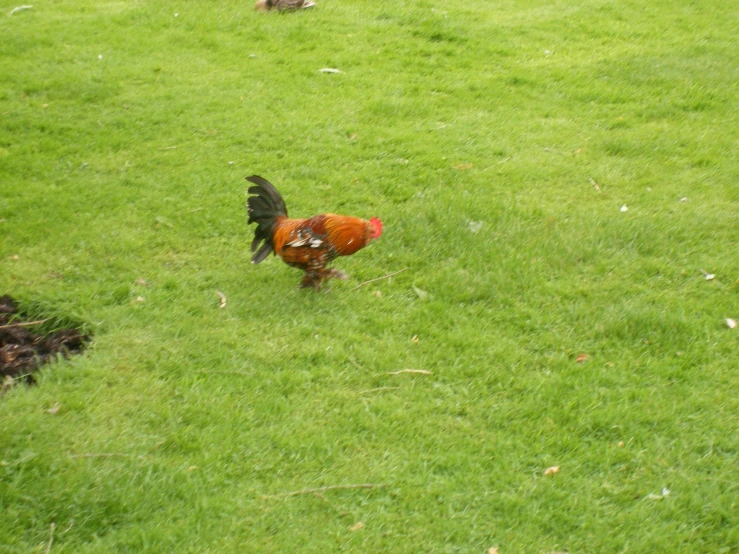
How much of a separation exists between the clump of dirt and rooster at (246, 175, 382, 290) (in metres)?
1.45

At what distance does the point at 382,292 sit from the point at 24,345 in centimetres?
258

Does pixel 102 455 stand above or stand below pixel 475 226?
below

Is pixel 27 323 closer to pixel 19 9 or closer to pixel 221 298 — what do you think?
pixel 221 298

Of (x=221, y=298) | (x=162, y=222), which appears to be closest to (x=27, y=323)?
(x=221, y=298)

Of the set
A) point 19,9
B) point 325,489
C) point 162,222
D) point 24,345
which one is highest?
point 19,9

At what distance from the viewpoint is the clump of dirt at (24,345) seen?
4.99 metres

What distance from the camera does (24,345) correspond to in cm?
526

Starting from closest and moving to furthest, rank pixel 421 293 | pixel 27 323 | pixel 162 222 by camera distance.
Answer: pixel 27 323, pixel 421 293, pixel 162 222

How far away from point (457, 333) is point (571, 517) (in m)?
1.67

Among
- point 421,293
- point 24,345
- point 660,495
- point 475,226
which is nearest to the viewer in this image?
point 660,495

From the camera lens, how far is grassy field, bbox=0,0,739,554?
4.03 metres

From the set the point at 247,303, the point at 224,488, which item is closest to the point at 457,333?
the point at 247,303

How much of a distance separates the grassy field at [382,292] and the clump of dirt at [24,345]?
142 mm

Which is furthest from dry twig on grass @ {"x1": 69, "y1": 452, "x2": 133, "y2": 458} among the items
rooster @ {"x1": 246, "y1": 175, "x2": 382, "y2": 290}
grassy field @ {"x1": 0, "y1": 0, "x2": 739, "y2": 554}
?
rooster @ {"x1": 246, "y1": 175, "x2": 382, "y2": 290}
